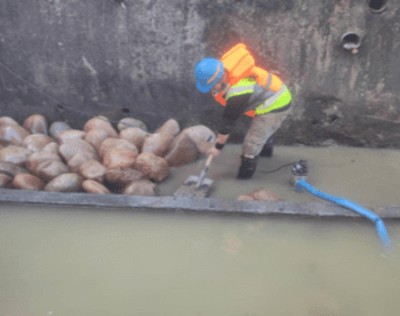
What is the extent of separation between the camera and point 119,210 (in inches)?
150

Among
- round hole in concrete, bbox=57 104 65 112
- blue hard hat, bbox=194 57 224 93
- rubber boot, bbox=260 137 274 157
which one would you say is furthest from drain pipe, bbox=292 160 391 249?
round hole in concrete, bbox=57 104 65 112

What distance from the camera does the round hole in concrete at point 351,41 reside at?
4.63 m

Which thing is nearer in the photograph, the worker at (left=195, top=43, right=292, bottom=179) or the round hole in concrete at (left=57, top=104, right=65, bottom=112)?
the worker at (left=195, top=43, right=292, bottom=179)

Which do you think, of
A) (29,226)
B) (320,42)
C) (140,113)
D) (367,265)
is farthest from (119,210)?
(320,42)

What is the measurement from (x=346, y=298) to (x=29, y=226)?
2.65 meters

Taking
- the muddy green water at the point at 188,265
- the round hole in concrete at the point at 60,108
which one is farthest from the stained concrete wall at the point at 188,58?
the muddy green water at the point at 188,265

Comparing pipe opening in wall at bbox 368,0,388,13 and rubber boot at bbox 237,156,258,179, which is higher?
pipe opening in wall at bbox 368,0,388,13

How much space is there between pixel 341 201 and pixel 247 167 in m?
1.14

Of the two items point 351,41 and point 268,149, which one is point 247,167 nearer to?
point 268,149

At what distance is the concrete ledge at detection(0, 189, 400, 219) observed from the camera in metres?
3.67

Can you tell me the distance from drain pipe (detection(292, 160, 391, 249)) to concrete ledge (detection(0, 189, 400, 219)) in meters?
0.06

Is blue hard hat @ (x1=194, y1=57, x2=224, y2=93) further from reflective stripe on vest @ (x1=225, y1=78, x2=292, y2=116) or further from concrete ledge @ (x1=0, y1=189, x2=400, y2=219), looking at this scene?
concrete ledge @ (x1=0, y1=189, x2=400, y2=219)

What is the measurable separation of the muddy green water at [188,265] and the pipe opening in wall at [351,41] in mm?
2020

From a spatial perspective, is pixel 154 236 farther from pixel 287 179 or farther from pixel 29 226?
pixel 287 179
